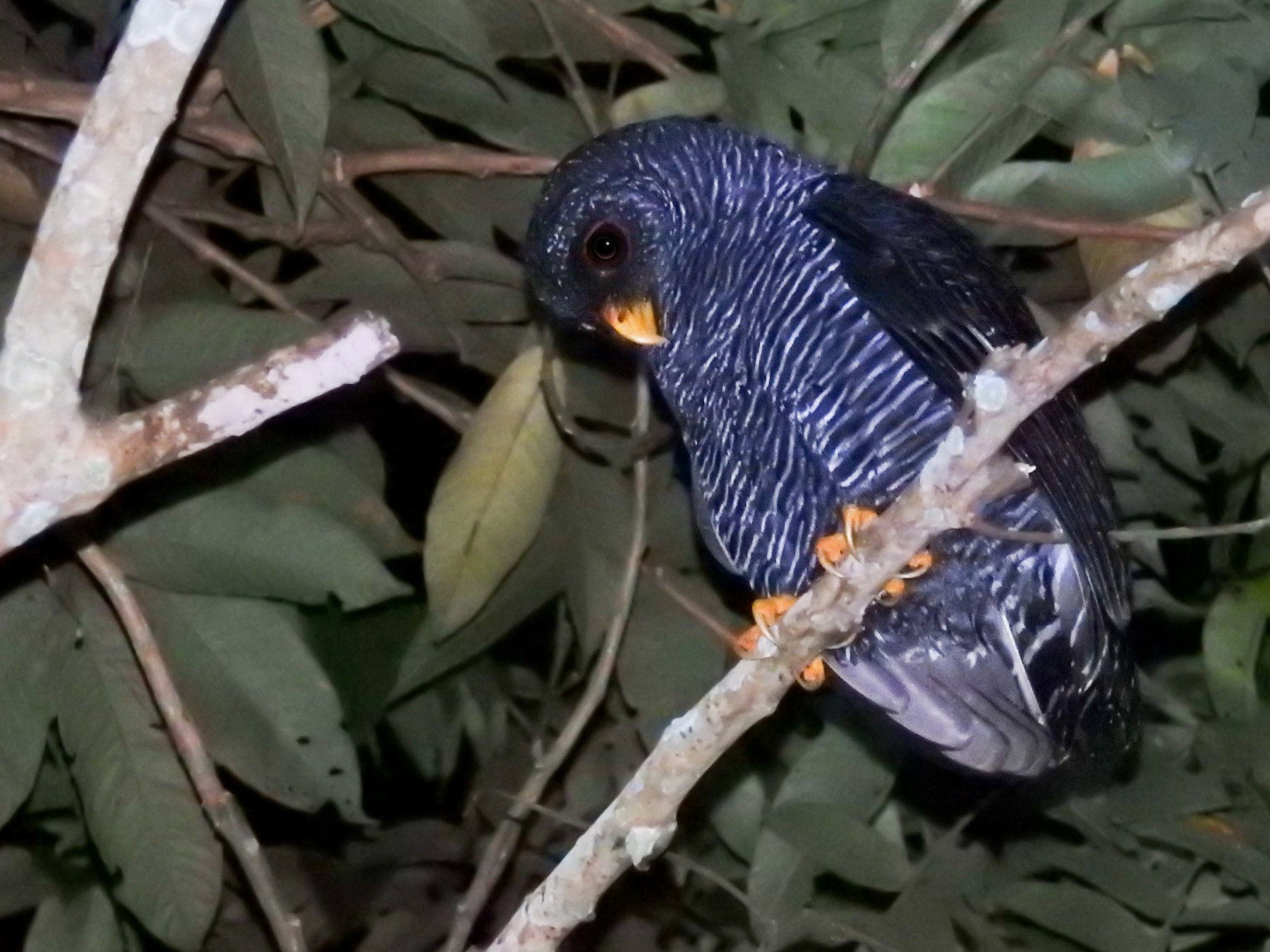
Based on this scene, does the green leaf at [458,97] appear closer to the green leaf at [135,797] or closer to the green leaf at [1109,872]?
the green leaf at [135,797]

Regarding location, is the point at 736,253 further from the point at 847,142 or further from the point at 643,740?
the point at 643,740

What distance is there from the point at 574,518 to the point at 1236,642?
27.5 inches

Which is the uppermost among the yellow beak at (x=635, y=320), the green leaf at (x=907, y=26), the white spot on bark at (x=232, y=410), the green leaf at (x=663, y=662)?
the green leaf at (x=907, y=26)

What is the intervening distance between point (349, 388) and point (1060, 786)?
0.91m

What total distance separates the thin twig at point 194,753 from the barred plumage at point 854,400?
1.67 feet

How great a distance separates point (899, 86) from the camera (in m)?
1.73

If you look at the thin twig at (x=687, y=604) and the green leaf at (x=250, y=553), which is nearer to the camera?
the green leaf at (x=250, y=553)

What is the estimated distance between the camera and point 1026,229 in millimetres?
1885

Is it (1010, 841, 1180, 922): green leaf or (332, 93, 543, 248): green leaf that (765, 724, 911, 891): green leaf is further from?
(332, 93, 543, 248): green leaf

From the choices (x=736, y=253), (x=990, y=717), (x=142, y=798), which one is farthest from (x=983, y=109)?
(x=142, y=798)

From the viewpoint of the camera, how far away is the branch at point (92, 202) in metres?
1.22

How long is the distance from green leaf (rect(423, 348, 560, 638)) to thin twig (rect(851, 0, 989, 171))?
41cm

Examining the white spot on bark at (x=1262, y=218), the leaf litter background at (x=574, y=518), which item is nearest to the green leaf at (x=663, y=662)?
the leaf litter background at (x=574, y=518)

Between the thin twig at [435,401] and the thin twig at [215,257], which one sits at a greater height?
the thin twig at [215,257]
